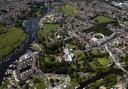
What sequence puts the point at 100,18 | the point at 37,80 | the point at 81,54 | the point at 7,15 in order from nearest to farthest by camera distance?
1. the point at 37,80
2. the point at 81,54
3. the point at 100,18
4. the point at 7,15

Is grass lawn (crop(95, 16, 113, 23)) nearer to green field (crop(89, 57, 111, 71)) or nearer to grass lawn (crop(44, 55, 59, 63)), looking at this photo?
green field (crop(89, 57, 111, 71))

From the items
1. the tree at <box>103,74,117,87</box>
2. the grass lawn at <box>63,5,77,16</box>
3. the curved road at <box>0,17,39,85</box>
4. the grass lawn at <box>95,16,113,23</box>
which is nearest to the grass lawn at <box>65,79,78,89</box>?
the tree at <box>103,74,117,87</box>

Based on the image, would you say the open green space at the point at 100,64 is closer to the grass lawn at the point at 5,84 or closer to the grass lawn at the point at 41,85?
the grass lawn at the point at 41,85

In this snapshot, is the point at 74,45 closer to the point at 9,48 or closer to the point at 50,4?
the point at 9,48

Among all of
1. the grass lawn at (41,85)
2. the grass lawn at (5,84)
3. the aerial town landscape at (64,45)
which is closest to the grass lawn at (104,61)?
the aerial town landscape at (64,45)

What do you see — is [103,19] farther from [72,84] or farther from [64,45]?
[72,84]

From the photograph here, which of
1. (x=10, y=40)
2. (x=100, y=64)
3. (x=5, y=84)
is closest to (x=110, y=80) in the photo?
(x=100, y=64)

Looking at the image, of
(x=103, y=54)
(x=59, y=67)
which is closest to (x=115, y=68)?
(x=103, y=54)

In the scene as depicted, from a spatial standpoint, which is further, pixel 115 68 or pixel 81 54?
pixel 81 54
